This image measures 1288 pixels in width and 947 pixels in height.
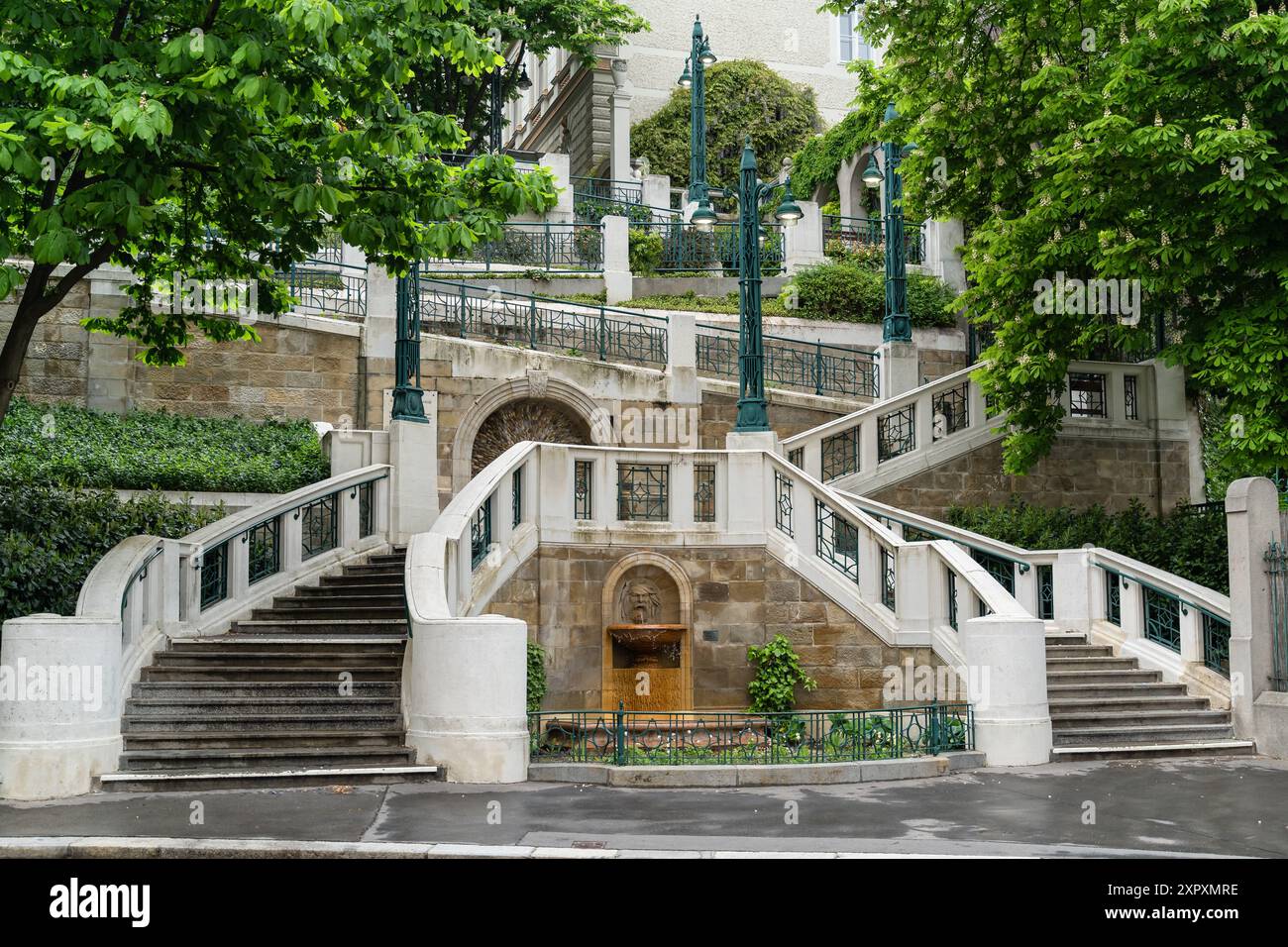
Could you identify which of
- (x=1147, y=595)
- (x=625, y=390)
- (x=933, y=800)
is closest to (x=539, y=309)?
(x=625, y=390)

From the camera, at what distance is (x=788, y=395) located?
967 inches

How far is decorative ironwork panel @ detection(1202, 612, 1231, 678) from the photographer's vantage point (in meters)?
16.2

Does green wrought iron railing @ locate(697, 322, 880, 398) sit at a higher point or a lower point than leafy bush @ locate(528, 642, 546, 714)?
higher

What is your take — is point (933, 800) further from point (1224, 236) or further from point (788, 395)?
point (788, 395)

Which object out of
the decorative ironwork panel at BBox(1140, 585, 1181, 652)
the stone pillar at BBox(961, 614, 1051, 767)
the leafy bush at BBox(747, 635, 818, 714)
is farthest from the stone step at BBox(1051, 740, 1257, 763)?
the leafy bush at BBox(747, 635, 818, 714)

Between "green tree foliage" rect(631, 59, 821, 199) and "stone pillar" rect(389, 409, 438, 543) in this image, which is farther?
"green tree foliage" rect(631, 59, 821, 199)

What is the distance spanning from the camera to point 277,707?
13.8 meters

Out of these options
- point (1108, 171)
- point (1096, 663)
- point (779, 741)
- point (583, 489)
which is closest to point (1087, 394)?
point (1108, 171)

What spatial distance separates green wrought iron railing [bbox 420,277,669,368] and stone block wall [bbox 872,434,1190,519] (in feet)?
19.6

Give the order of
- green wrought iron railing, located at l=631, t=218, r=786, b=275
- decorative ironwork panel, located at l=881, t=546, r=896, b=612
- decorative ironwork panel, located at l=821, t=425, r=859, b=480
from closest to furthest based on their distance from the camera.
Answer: decorative ironwork panel, located at l=881, t=546, r=896, b=612 → decorative ironwork panel, located at l=821, t=425, r=859, b=480 → green wrought iron railing, located at l=631, t=218, r=786, b=275

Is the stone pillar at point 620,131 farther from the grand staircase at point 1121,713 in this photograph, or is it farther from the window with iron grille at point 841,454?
the grand staircase at point 1121,713

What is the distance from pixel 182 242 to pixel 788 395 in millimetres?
11562

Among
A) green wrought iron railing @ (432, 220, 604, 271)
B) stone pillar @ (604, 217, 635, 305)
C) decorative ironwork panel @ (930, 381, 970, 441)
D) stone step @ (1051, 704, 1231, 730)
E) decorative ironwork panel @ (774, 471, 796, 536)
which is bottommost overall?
stone step @ (1051, 704, 1231, 730)

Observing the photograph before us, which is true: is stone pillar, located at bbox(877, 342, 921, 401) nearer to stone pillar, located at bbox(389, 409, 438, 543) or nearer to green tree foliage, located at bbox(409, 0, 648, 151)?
stone pillar, located at bbox(389, 409, 438, 543)
